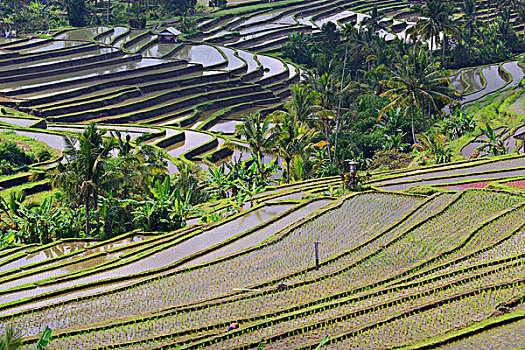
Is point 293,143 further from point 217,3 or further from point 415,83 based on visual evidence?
point 217,3

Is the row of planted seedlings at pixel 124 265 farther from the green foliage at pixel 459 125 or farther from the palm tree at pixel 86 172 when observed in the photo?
the green foliage at pixel 459 125

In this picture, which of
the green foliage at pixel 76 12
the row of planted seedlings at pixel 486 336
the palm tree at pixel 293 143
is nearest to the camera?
the row of planted seedlings at pixel 486 336

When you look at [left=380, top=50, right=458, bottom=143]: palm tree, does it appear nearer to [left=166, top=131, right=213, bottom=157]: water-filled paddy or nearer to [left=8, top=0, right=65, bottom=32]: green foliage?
[left=166, top=131, right=213, bottom=157]: water-filled paddy

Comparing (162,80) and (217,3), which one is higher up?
(217,3)

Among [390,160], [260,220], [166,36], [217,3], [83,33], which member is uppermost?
[217,3]

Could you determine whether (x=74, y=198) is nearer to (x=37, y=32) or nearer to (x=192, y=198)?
(x=192, y=198)

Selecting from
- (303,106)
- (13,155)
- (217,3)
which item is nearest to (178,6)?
(217,3)

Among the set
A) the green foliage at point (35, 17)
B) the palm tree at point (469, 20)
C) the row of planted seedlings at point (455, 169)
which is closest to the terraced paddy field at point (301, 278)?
the row of planted seedlings at point (455, 169)
